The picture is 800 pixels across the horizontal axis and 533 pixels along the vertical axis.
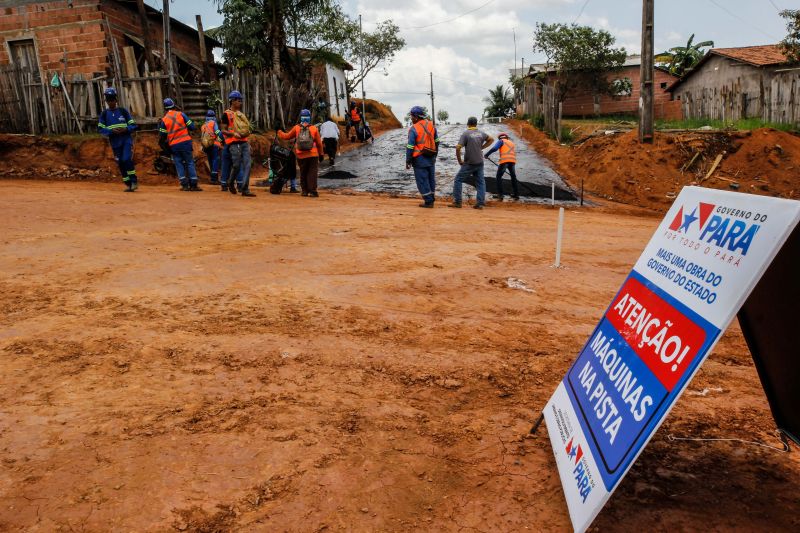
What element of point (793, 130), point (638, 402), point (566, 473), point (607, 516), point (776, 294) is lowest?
point (607, 516)

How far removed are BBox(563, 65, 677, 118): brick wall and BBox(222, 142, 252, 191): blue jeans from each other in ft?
114

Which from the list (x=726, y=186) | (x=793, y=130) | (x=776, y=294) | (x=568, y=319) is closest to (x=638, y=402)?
(x=776, y=294)

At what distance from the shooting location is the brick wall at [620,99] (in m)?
40.5

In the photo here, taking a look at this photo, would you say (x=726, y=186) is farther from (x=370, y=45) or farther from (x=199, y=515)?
(x=370, y=45)

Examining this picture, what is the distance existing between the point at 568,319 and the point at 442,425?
7.00 ft

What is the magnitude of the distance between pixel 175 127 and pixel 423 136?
5.18m

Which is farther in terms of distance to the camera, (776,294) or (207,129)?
(207,129)

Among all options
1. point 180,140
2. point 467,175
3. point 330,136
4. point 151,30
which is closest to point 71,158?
point 180,140

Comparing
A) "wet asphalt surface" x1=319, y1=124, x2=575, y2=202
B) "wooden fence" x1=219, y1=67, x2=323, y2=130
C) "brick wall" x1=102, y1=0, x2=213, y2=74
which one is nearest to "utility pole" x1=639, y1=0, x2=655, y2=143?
"wet asphalt surface" x1=319, y1=124, x2=575, y2=202

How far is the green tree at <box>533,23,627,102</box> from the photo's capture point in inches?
1462

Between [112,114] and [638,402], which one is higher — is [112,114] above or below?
above

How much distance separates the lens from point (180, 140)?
1189 cm

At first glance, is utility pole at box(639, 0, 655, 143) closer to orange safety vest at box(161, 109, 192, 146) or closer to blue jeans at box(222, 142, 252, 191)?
blue jeans at box(222, 142, 252, 191)

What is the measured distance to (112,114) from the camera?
10.8m
